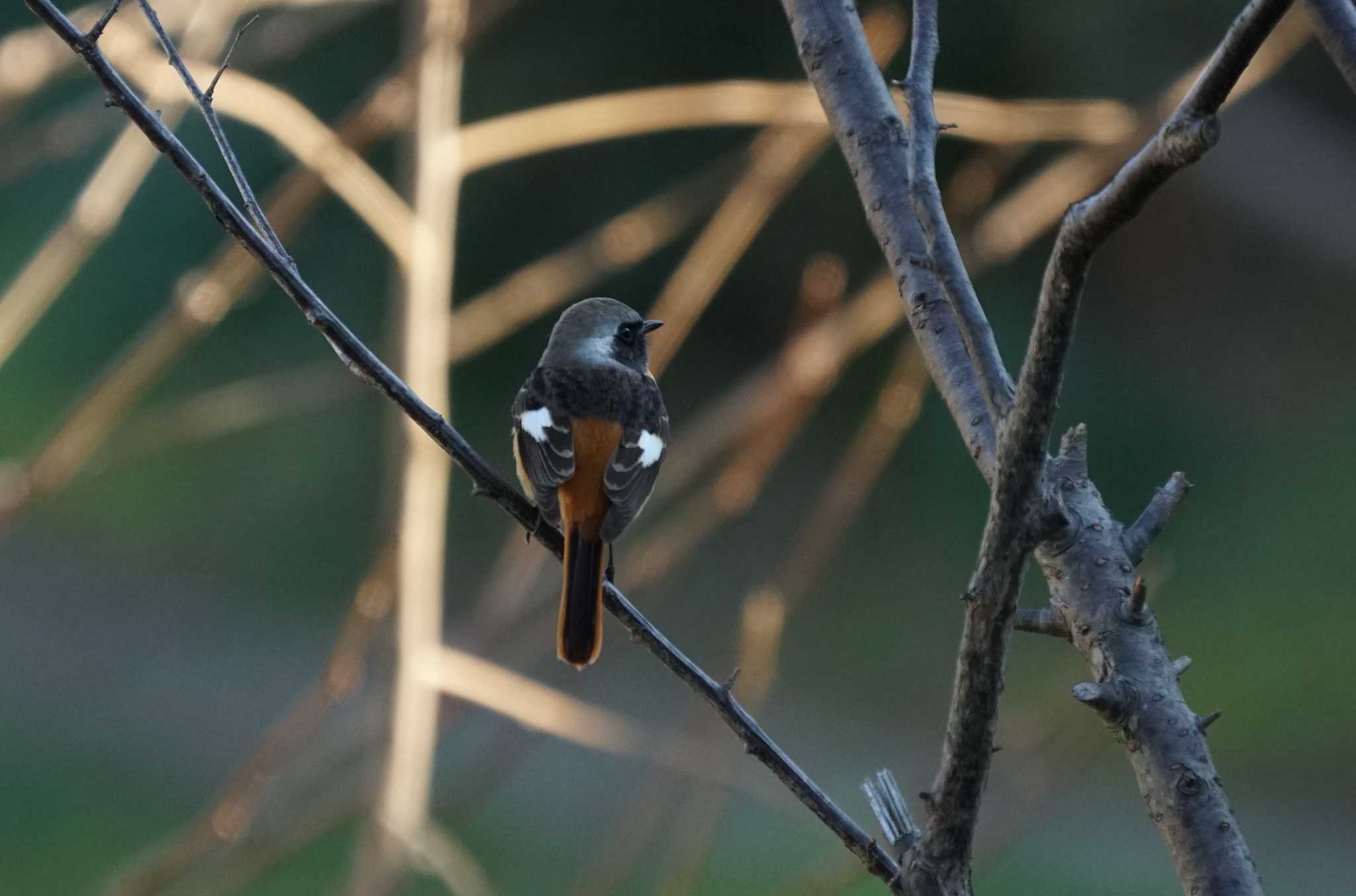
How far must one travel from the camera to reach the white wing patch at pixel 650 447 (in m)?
2.90

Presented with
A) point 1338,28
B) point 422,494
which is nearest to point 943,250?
point 1338,28

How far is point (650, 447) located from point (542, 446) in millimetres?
242

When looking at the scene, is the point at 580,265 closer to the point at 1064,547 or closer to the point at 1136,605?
the point at 1064,547

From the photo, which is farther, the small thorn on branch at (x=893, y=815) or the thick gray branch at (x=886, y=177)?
the thick gray branch at (x=886, y=177)

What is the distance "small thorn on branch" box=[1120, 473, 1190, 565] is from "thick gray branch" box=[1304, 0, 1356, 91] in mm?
470

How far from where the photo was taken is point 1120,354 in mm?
9055

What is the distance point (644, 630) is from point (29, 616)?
8445 millimetres

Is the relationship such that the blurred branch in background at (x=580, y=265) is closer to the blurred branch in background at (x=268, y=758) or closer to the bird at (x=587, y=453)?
the bird at (x=587, y=453)

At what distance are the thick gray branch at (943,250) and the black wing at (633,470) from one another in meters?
1.27

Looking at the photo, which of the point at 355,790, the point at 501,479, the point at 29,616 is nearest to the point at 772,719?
the point at 29,616

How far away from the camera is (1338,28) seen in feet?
4.89

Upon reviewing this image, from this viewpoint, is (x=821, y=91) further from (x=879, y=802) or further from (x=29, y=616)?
(x=29, y=616)

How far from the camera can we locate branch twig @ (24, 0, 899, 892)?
1449mm

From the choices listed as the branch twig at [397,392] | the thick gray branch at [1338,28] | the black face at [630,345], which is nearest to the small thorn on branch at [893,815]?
the branch twig at [397,392]
